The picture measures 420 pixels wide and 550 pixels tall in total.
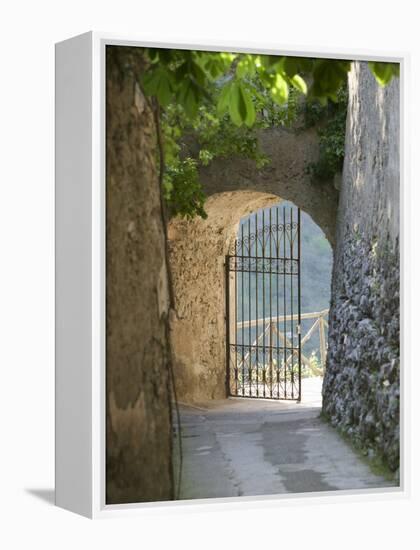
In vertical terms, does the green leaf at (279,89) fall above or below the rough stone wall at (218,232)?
above

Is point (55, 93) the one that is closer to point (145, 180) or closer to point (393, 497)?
point (145, 180)

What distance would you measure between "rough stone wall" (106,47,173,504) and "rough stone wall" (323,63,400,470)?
166cm

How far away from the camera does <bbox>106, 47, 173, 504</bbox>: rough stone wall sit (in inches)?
227

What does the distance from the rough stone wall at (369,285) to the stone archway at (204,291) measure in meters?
1.19

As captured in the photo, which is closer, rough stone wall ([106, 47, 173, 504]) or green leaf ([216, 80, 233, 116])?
green leaf ([216, 80, 233, 116])

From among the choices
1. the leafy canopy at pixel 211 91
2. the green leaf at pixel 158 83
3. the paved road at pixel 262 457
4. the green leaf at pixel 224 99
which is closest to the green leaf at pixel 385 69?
the leafy canopy at pixel 211 91

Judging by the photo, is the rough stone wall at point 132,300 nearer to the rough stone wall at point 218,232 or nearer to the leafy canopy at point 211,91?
the leafy canopy at point 211,91

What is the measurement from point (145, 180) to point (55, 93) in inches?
34.1

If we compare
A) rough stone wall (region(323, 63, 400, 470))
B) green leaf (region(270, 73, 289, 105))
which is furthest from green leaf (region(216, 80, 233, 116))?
rough stone wall (region(323, 63, 400, 470))

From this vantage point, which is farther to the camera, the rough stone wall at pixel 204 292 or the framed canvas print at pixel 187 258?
the rough stone wall at pixel 204 292

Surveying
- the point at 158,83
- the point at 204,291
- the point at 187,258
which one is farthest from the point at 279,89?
the point at 204,291

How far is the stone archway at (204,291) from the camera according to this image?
27.4 feet

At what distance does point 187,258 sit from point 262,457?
2.38 m

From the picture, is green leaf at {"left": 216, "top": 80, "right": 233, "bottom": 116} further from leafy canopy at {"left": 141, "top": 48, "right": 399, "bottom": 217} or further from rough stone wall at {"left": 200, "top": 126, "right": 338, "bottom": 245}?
rough stone wall at {"left": 200, "top": 126, "right": 338, "bottom": 245}
